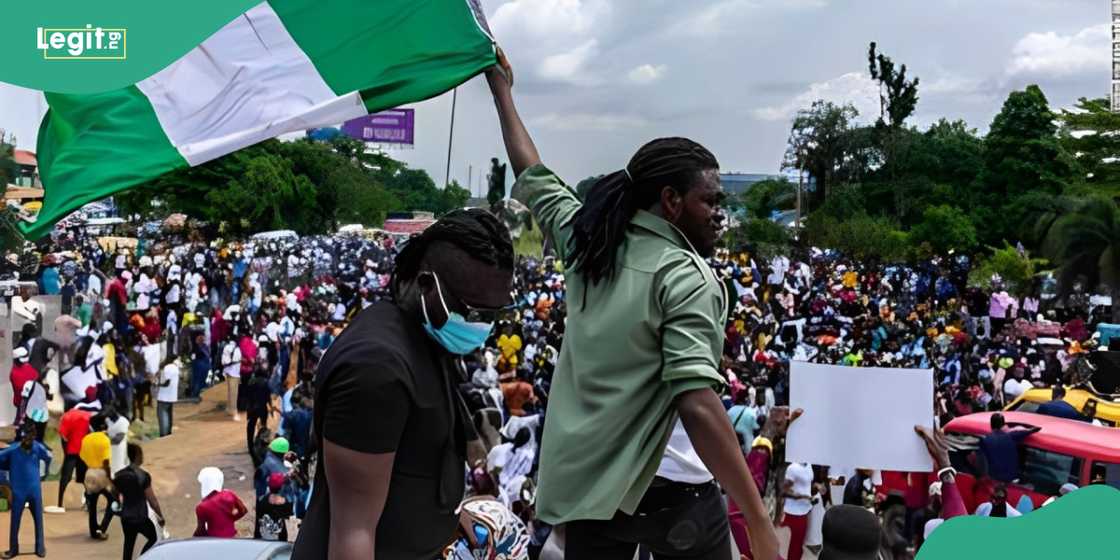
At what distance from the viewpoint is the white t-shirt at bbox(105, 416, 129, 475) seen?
30.0ft

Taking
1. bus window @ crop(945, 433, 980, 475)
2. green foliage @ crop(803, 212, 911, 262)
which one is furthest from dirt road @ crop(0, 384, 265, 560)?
green foliage @ crop(803, 212, 911, 262)

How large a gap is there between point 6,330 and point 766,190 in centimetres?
6101

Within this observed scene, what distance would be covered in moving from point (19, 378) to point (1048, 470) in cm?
895

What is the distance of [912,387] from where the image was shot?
15.9 ft

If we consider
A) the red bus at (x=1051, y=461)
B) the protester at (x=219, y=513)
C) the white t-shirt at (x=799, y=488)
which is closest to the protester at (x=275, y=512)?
the protester at (x=219, y=513)

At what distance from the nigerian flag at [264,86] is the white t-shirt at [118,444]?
659cm

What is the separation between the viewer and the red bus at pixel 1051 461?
7.33 metres

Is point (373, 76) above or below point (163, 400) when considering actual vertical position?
above

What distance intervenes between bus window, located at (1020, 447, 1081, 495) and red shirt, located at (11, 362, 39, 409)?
8686 millimetres

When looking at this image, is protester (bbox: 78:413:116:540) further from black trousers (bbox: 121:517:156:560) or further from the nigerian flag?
the nigerian flag

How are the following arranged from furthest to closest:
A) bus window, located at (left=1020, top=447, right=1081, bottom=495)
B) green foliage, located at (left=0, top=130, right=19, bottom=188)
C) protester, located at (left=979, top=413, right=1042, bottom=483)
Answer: green foliage, located at (left=0, top=130, right=19, bottom=188), protester, located at (left=979, top=413, right=1042, bottom=483), bus window, located at (left=1020, top=447, right=1081, bottom=495)

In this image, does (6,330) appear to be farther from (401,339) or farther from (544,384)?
(401,339)

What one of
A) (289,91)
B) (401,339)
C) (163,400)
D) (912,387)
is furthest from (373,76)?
A: (163,400)

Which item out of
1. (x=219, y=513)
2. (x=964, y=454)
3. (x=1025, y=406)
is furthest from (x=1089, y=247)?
(x=219, y=513)
